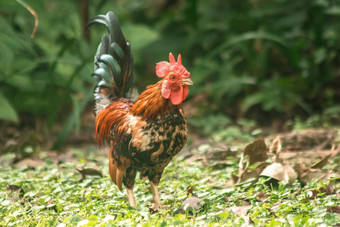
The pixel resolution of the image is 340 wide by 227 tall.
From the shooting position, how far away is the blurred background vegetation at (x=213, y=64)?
6352mm

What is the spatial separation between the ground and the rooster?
0.27m

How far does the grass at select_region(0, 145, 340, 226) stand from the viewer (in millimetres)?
2914

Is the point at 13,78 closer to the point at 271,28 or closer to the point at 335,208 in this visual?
the point at 271,28

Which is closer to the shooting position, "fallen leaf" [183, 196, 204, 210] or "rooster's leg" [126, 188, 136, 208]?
"fallen leaf" [183, 196, 204, 210]

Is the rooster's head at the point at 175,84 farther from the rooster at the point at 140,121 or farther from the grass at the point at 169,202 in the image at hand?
the grass at the point at 169,202

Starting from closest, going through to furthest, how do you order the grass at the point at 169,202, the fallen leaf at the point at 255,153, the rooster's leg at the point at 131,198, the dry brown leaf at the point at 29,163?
the grass at the point at 169,202, the rooster's leg at the point at 131,198, the fallen leaf at the point at 255,153, the dry brown leaf at the point at 29,163

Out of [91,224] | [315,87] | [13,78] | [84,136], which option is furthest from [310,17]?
[91,224]

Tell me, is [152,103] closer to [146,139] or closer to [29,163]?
[146,139]

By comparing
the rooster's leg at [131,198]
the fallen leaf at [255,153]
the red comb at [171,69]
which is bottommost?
the rooster's leg at [131,198]

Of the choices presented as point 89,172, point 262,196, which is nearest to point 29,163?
point 89,172

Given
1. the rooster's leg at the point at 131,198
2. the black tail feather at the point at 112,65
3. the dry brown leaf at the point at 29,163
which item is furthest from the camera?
the dry brown leaf at the point at 29,163

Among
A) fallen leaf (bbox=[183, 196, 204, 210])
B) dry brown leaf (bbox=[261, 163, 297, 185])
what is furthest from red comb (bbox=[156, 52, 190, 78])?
dry brown leaf (bbox=[261, 163, 297, 185])

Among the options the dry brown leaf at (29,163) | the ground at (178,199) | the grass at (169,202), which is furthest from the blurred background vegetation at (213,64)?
the grass at (169,202)

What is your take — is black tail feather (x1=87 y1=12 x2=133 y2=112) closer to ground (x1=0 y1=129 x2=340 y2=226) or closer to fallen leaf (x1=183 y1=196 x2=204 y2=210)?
ground (x1=0 y1=129 x2=340 y2=226)
